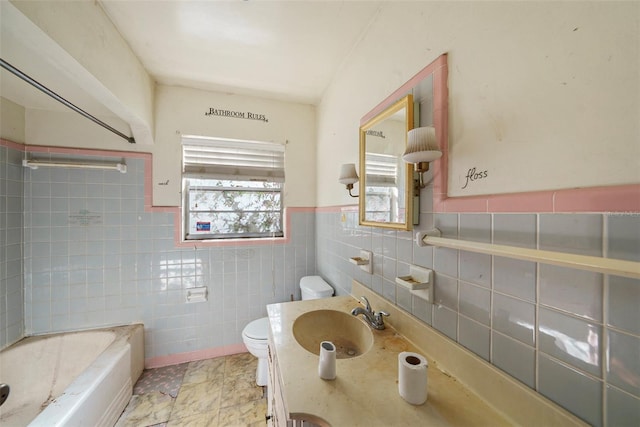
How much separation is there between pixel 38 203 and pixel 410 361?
2775mm

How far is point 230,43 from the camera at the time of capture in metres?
1.44

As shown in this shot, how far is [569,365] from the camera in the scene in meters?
0.51

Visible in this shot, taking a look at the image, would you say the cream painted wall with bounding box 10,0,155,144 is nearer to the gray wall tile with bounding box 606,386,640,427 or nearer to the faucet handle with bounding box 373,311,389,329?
the faucet handle with bounding box 373,311,389,329

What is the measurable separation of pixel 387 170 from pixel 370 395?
92 cm

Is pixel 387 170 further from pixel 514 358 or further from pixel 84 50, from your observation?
pixel 84 50

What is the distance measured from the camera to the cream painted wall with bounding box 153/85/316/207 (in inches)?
76.9

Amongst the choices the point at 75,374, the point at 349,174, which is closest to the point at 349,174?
the point at 349,174

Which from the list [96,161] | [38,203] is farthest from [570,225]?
[38,203]

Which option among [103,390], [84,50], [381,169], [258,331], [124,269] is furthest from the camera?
[124,269]

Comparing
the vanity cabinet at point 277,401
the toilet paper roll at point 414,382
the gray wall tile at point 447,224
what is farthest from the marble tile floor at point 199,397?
the gray wall tile at point 447,224

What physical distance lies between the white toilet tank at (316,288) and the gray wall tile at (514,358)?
Result: 1197 millimetres

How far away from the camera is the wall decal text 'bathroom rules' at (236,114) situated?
204 cm

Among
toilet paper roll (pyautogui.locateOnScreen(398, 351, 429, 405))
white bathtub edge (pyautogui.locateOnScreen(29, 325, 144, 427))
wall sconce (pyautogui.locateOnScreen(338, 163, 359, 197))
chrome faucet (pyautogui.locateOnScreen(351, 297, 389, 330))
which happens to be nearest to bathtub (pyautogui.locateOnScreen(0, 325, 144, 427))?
white bathtub edge (pyautogui.locateOnScreen(29, 325, 144, 427))

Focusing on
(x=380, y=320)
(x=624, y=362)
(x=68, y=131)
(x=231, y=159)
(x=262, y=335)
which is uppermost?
(x=68, y=131)
